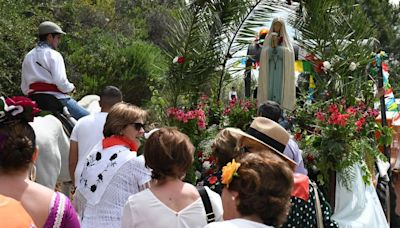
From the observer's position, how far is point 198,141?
8531mm

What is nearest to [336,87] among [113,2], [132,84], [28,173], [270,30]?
[270,30]

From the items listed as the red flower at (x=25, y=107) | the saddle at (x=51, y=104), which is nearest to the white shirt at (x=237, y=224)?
the red flower at (x=25, y=107)

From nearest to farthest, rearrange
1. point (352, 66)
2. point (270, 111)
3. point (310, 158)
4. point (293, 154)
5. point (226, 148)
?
point (226, 148) < point (293, 154) < point (270, 111) < point (310, 158) < point (352, 66)

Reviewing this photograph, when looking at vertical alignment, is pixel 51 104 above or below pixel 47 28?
below

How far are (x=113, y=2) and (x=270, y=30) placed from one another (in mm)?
20133

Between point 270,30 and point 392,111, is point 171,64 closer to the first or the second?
point 270,30

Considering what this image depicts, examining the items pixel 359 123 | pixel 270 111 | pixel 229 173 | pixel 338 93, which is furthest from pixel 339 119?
pixel 229 173

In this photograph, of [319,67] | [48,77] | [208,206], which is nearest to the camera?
[208,206]

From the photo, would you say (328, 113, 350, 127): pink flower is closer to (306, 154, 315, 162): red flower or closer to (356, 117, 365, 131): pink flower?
(356, 117, 365, 131): pink flower

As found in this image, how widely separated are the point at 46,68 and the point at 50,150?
1519 millimetres

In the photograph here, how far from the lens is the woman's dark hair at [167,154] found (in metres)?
3.92

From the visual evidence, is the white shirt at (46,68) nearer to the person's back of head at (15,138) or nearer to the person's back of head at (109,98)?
the person's back of head at (109,98)

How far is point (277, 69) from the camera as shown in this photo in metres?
10.3

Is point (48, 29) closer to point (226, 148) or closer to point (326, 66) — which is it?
point (326, 66)
